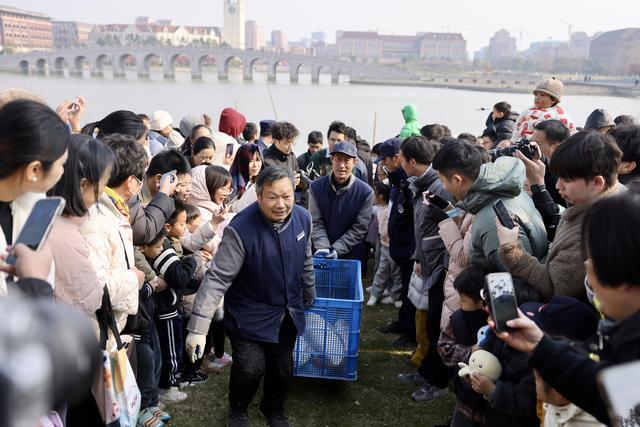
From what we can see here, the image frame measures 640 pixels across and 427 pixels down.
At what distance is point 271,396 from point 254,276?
733 millimetres

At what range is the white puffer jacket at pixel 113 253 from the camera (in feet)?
7.25

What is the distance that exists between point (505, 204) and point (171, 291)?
1.85 metres

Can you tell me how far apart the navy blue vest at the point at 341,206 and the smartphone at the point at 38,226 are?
2.57 metres

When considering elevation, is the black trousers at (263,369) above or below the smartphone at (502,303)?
below

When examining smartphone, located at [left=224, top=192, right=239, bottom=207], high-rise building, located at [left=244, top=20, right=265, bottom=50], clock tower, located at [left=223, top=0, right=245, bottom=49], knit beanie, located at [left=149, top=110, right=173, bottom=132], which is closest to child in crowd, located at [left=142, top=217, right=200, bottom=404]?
smartphone, located at [left=224, top=192, right=239, bottom=207]

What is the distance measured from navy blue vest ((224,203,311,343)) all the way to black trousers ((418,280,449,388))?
3.08 ft

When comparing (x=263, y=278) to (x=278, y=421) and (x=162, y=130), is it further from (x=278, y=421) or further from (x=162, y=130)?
(x=162, y=130)

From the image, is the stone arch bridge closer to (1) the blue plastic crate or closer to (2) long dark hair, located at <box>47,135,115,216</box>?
(1) the blue plastic crate

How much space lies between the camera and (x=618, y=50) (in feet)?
238

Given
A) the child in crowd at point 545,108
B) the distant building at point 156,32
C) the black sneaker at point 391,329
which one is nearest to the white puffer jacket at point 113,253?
the black sneaker at point 391,329

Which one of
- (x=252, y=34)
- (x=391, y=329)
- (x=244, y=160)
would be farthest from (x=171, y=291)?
(x=252, y=34)

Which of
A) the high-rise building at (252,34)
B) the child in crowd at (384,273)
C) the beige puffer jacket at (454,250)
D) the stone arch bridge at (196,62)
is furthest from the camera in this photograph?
the high-rise building at (252,34)

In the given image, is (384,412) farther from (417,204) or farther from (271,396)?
(417,204)

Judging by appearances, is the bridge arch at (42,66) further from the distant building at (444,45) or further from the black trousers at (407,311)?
the distant building at (444,45)
